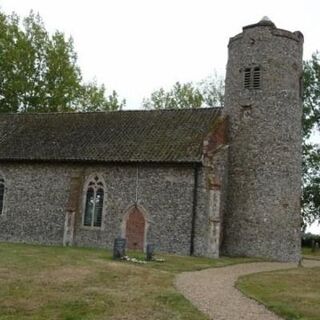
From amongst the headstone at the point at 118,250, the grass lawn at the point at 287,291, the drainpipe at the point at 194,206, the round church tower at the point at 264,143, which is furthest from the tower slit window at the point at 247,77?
the headstone at the point at 118,250

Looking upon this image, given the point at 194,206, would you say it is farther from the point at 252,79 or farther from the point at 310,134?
the point at 310,134

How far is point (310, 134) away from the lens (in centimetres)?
5106

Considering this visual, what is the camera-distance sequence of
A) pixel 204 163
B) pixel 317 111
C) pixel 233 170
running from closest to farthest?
pixel 204 163
pixel 233 170
pixel 317 111

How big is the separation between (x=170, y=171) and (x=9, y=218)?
420 inches

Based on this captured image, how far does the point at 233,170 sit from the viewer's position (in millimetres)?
31812

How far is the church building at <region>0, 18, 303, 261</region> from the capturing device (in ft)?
97.6

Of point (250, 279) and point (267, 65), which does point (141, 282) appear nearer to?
point (250, 279)

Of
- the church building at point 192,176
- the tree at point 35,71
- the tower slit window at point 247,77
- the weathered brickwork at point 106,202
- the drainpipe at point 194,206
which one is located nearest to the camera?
the drainpipe at point 194,206

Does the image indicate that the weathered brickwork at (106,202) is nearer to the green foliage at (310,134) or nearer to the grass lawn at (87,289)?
the grass lawn at (87,289)

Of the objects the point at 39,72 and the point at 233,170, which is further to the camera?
the point at 39,72

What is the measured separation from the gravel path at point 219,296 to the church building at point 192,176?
7567mm

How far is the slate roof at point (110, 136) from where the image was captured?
3133 centimetres

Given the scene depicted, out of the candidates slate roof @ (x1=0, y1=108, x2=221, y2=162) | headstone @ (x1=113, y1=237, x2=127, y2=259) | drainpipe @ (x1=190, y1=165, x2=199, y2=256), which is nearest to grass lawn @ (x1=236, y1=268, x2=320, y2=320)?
headstone @ (x1=113, y1=237, x2=127, y2=259)

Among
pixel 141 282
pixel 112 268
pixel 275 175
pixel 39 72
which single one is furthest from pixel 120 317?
pixel 39 72
